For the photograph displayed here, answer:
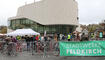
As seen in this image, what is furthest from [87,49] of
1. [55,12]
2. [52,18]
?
[55,12]

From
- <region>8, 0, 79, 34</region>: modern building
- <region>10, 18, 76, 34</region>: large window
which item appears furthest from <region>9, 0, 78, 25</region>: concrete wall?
<region>10, 18, 76, 34</region>: large window

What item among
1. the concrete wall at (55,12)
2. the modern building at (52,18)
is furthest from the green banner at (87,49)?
the concrete wall at (55,12)

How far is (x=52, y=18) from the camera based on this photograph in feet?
208

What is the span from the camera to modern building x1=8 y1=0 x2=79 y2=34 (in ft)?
202

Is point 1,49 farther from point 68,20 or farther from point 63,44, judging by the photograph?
point 68,20

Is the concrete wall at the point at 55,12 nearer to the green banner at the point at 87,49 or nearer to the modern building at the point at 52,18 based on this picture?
the modern building at the point at 52,18

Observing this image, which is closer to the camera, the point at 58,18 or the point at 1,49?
the point at 1,49

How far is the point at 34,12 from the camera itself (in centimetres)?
6806

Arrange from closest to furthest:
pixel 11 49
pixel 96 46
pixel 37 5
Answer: pixel 96 46
pixel 11 49
pixel 37 5

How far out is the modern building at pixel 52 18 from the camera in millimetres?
61688

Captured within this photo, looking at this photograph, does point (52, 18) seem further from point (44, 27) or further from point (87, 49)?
point (87, 49)

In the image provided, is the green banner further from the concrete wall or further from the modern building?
the concrete wall

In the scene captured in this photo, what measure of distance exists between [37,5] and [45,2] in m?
4.36

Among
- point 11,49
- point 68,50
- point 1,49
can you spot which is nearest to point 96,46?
point 68,50
